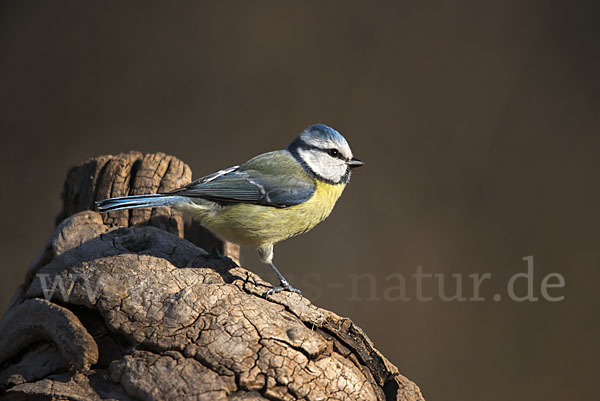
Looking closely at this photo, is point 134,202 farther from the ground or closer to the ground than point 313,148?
closer to the ground

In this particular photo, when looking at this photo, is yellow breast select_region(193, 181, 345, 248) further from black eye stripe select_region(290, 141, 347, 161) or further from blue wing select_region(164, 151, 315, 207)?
black eye stripe select_region(290, 141, 347, 161)

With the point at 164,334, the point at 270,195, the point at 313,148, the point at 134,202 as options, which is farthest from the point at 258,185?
the point at 164,334

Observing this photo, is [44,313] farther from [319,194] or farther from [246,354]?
[319,194]

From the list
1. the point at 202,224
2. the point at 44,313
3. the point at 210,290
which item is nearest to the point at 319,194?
the point at 202,224

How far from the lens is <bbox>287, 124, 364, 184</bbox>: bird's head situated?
1950mm

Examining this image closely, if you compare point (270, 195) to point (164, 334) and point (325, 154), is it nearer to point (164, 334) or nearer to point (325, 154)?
point (325, 154)

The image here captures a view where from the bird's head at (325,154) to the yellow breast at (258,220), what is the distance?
3.9 inches

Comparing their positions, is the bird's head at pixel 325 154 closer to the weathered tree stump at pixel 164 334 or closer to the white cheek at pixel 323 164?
the white cheek at pixel 323 164

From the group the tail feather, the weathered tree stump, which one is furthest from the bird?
the weathered tree stump

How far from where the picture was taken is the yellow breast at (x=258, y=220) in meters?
1.80

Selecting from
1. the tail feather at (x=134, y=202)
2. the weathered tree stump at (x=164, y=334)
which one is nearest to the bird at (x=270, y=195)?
the tail feather at (x=134, y=202)

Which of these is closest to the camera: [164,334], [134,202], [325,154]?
[164,334]

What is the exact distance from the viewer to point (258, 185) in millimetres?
1857

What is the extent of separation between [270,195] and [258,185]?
0.19 ft
